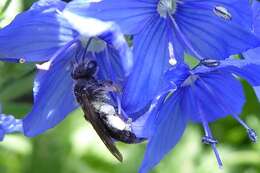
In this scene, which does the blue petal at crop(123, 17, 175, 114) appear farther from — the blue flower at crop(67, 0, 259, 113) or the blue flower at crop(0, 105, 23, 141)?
the blue flower at crop(0, 105, 23, 141)

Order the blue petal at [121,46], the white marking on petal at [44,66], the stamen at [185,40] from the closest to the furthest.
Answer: the blue petal at [121,46], the white marking on petal at [44,66], the stamen at [185,40]

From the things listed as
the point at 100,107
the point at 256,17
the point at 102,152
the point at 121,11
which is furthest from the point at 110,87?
the point at 102,152

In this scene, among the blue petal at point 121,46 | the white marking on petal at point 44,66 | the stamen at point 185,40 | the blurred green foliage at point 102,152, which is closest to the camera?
the blue petal at point 121,46

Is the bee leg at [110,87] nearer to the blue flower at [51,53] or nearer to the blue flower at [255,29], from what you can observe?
the blue flower at [51,53]

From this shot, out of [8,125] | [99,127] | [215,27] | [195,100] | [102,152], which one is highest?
[215,27]

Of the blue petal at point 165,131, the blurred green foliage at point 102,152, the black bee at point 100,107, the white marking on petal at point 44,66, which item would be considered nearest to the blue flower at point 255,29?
the blue petal at point 165,131

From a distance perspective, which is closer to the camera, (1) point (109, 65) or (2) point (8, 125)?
(1) point (109, 65)

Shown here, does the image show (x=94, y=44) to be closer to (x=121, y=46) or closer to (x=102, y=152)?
(x=121, y=46)

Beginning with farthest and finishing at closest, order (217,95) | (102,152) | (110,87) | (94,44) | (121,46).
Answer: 1. (102,152)
2. (217,95)
3. (94,44)
4. (110,87)
5. (121,46)
